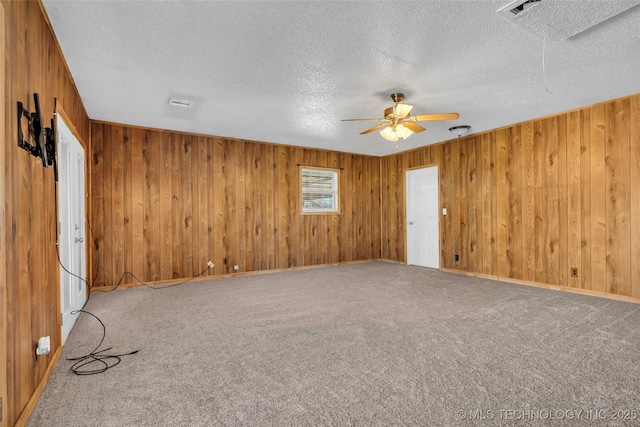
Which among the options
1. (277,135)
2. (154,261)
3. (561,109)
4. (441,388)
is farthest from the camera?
(277,135)

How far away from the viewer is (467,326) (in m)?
2.95

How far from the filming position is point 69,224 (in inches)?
129

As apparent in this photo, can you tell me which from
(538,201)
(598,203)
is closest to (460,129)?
(538,201)

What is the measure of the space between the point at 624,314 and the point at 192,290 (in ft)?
16.7

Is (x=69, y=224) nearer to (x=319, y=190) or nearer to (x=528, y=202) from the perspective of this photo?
(x=319, y=190)

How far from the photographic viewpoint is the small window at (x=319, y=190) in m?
6.59

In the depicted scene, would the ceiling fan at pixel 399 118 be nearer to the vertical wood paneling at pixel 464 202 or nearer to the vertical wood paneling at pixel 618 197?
the vertical wood paneling at pixel 618 197

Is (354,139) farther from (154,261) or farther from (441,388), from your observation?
(441,388)

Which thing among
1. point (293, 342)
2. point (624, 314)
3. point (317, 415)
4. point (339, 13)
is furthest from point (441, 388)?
point (624, 314)

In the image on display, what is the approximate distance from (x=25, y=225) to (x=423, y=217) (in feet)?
20.1

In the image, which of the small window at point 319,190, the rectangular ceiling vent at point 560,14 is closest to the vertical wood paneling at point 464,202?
the small window at point 319,190

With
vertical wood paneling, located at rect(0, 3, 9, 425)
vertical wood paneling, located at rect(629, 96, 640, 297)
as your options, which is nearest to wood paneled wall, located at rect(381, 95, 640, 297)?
vertical wood paneling, located at rect(629, 96, 640, 297)

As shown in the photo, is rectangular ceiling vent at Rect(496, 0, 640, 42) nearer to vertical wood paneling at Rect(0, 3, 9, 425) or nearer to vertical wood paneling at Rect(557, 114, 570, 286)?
vertical wood paneling at Rect(557, 114, 570, 286)

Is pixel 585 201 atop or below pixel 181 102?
below
